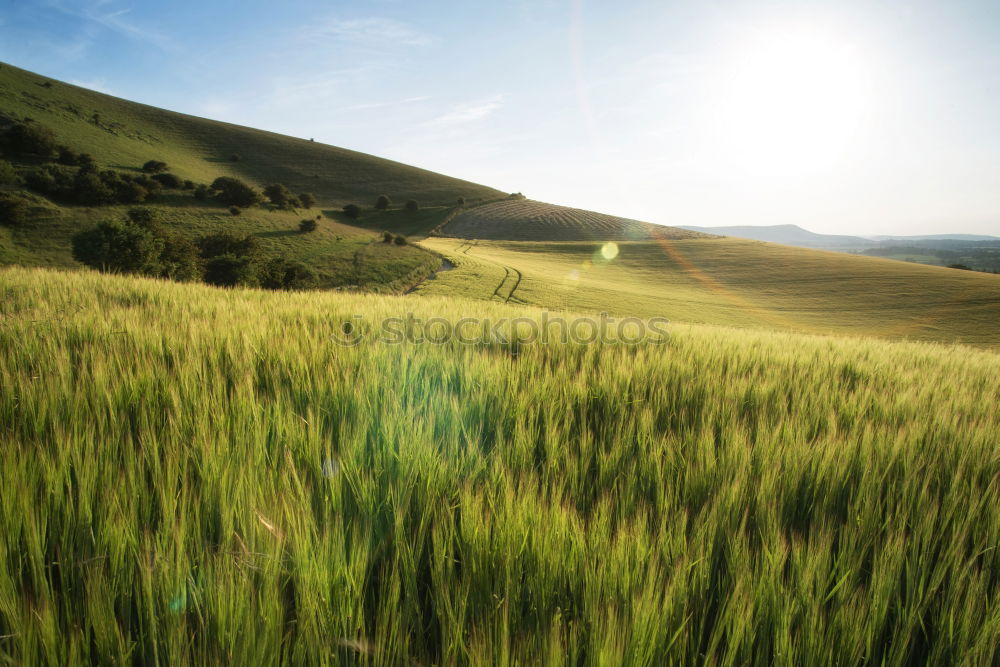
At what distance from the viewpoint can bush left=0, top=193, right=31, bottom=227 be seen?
29.7 metres

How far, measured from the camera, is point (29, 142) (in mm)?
41156

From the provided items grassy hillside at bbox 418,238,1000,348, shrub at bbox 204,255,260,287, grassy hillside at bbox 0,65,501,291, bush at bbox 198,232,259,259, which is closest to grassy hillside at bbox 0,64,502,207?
grassy hillside at bbox 0,65,501,291

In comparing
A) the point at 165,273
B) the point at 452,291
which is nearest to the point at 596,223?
the point at 452,291

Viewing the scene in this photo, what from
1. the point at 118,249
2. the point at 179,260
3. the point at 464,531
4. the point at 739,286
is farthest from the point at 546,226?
the point at 464,531

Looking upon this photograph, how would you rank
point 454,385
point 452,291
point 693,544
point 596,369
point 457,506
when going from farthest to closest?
point 452,291
point 596,369
point 454,385
point 457,506
point 693,544

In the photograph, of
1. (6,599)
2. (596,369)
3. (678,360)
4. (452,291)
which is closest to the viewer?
(6,599)

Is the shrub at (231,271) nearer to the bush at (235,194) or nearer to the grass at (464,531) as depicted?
the bush at (235,194)

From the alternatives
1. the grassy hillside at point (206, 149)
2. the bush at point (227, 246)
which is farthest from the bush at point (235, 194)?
the bush at point (227, 246)

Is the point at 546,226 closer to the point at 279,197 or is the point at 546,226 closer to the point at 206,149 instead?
the point at 279,197

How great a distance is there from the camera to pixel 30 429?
125cm

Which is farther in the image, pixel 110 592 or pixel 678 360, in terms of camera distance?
pixel 678 360

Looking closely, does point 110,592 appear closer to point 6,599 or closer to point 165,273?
point 6,599

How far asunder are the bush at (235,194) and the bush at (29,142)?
14747mm

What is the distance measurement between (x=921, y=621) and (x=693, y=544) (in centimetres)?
40
